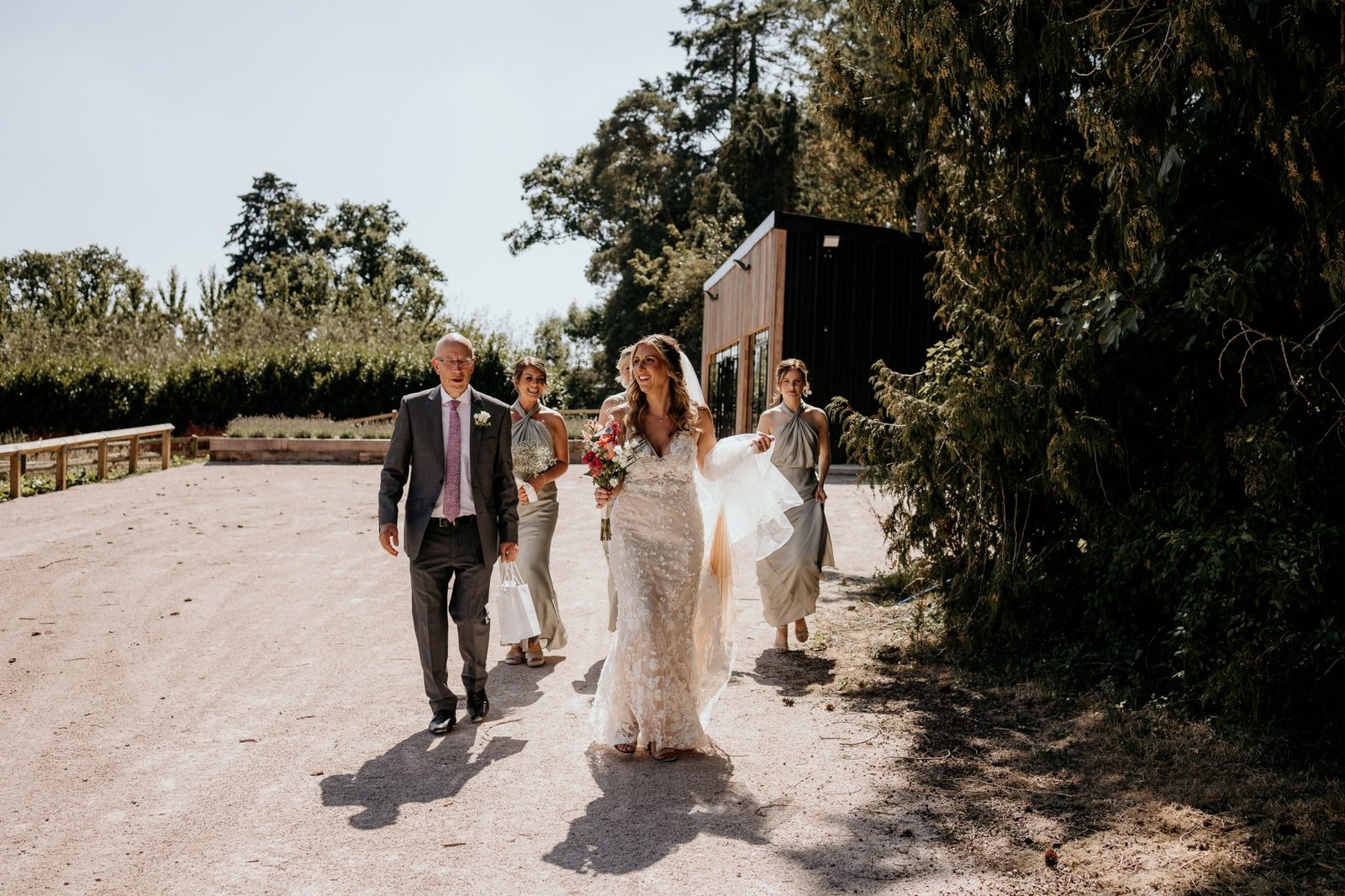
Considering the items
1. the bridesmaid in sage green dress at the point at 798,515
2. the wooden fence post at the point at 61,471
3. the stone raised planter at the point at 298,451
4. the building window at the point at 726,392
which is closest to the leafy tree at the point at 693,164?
the building window at the point at 726,392

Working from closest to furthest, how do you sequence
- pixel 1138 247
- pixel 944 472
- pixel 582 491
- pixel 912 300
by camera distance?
pixel 1138 247 < pixel 944 472 < pixel 582 491 < pixel 912 300

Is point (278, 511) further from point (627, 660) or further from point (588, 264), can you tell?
point (588, 264)

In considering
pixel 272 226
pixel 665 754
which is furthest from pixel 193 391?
pixel 272 226

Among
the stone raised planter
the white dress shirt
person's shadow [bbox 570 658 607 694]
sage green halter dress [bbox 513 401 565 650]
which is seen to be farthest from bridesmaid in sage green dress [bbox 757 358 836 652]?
the stone raised planter

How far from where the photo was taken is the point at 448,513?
5.84 m

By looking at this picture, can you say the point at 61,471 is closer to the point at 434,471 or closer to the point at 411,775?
the point at 434,471

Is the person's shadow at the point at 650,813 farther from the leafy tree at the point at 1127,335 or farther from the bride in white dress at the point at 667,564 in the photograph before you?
the leafy tree at the point at 1127,335

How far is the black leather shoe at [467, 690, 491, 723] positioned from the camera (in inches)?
233

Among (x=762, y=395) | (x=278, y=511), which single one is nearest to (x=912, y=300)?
(x=762, y=395)

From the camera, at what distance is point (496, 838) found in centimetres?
426

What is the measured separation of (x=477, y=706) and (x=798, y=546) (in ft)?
9.28

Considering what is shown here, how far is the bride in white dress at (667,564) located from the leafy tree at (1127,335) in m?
1.88

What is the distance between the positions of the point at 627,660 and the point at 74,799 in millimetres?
2579

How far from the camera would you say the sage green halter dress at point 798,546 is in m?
7.71
